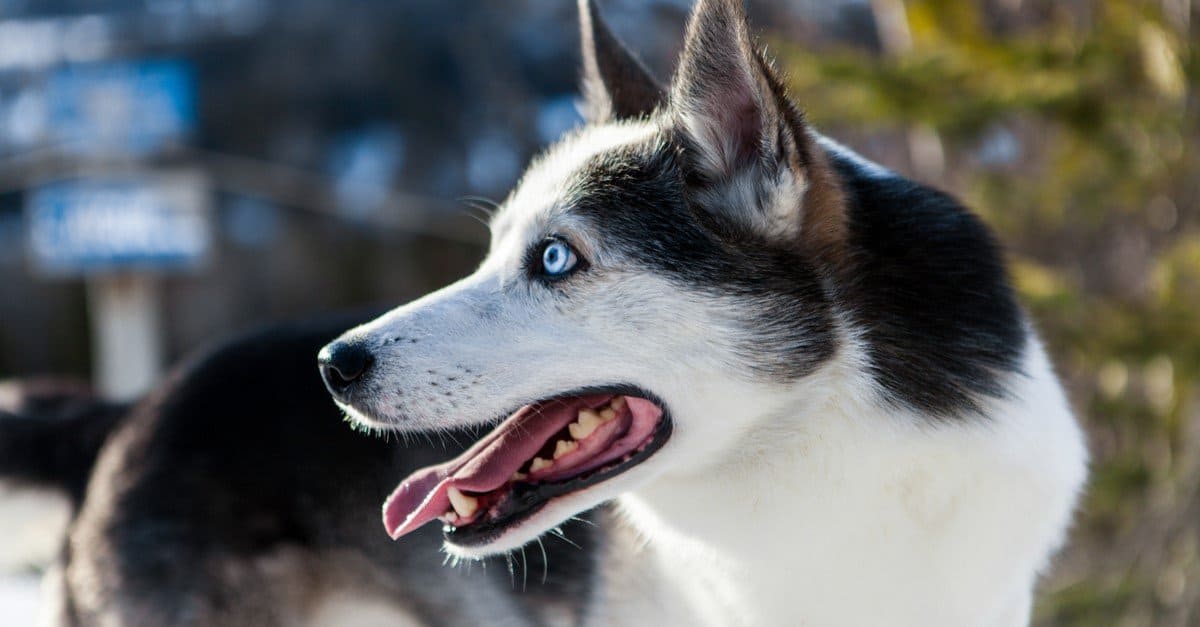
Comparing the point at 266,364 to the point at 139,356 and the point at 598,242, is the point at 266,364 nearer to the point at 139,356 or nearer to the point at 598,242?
the point at 598,242

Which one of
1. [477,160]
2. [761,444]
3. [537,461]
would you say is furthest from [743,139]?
[477,160]

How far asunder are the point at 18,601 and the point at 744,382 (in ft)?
9.96

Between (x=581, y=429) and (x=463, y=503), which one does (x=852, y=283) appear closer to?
(x=581, y=429)

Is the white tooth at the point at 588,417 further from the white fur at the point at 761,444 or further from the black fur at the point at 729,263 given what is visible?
the black fur at the point at 729,263

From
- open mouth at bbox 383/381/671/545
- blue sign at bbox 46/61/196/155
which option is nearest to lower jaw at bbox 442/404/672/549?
open mouth at bbox 383/381/671/545

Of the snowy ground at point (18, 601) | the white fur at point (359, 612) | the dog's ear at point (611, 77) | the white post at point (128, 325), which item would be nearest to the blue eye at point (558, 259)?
the dog's ear at point (611, 77)

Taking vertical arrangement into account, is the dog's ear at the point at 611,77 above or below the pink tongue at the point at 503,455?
above

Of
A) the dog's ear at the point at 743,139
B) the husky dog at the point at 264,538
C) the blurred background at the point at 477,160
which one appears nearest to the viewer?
the dog's ear at the point at 743,139

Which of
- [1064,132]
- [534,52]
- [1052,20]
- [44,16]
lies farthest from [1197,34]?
[44,16]

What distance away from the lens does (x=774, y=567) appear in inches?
73.4

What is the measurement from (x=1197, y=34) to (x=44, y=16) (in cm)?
1202

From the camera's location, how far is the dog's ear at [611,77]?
236 cm

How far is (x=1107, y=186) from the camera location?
4.00 metres

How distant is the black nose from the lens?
1732 mm
